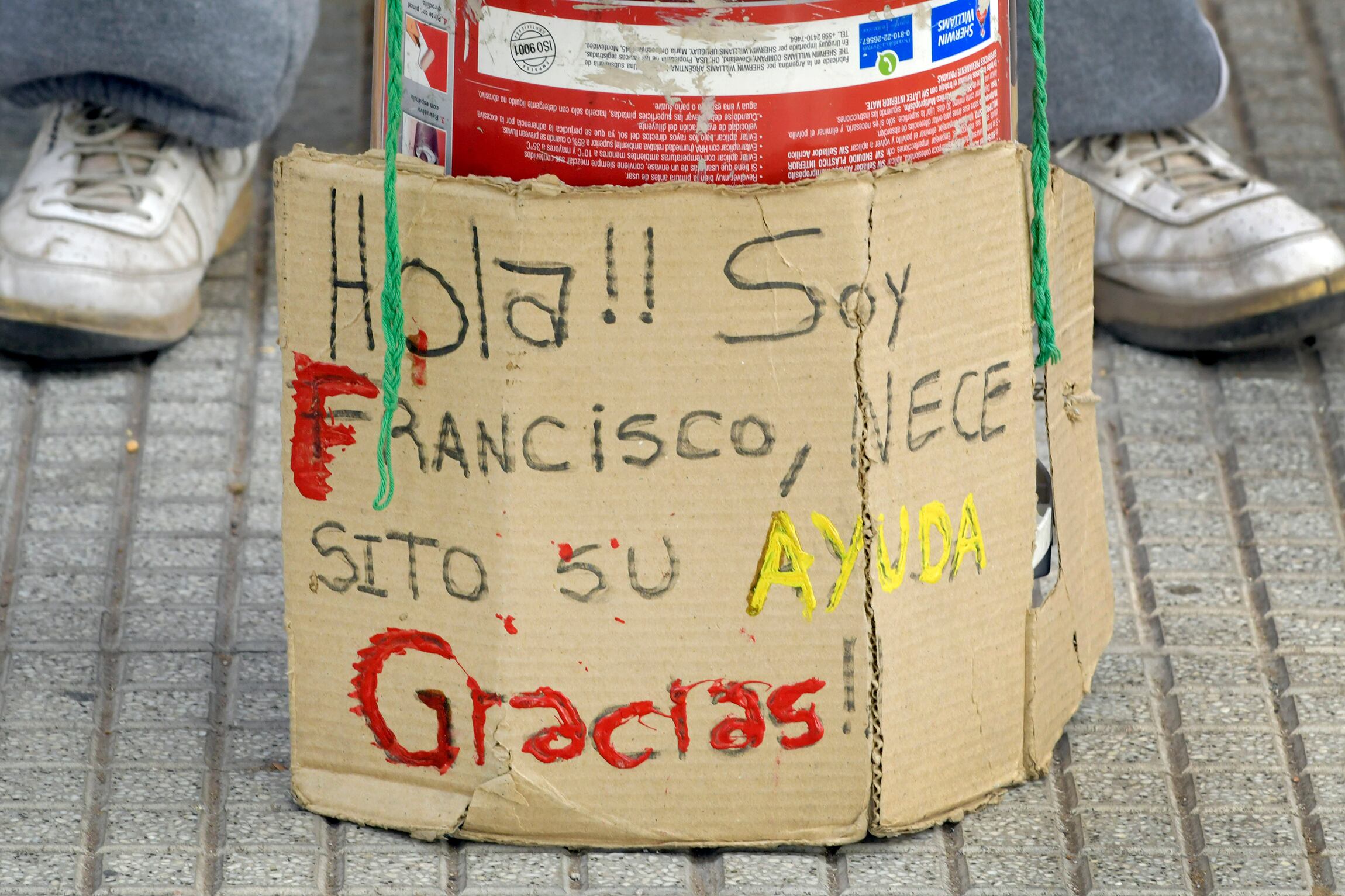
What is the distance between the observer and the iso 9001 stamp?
150 centimetres

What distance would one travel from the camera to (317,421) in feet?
5.32

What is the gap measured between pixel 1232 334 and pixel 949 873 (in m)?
1.22

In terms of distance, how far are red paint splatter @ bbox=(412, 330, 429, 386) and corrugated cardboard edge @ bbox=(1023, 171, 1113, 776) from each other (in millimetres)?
611

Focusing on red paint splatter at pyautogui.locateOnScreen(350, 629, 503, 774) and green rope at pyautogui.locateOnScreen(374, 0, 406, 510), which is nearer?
green rope at pyautogui.locateOnScreen(374, 0, 406, 510)

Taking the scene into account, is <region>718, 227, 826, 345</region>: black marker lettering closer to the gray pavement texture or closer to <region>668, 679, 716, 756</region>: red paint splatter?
<region>668, 679, 716, 756</region>: red paint splatter

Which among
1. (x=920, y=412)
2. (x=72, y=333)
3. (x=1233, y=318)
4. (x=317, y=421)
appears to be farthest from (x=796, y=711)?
(x=72, y=333)

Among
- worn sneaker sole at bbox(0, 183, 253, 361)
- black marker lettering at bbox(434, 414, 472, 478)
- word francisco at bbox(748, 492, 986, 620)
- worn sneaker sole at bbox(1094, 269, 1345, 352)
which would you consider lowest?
worn sneaker sole at bbox(0, 183, 253, 361)

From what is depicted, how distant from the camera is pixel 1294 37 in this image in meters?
3.55

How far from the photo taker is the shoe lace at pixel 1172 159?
107 inches

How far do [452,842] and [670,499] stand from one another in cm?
44

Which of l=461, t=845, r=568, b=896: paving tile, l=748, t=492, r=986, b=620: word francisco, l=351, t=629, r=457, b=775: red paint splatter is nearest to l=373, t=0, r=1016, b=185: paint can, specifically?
l=748, t=492, r=986, b=620: word francisco

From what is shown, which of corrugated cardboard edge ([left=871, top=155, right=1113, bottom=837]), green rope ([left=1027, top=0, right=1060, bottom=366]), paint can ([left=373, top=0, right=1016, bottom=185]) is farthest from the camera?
corrugated cardboard edge ([left=871, top=155, right=1113, bottom=837])

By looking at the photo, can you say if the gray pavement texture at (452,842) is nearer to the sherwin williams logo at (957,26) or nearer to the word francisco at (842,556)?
the word francisco at (842,556)

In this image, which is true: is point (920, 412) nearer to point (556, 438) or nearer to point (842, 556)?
point (842, 556)
